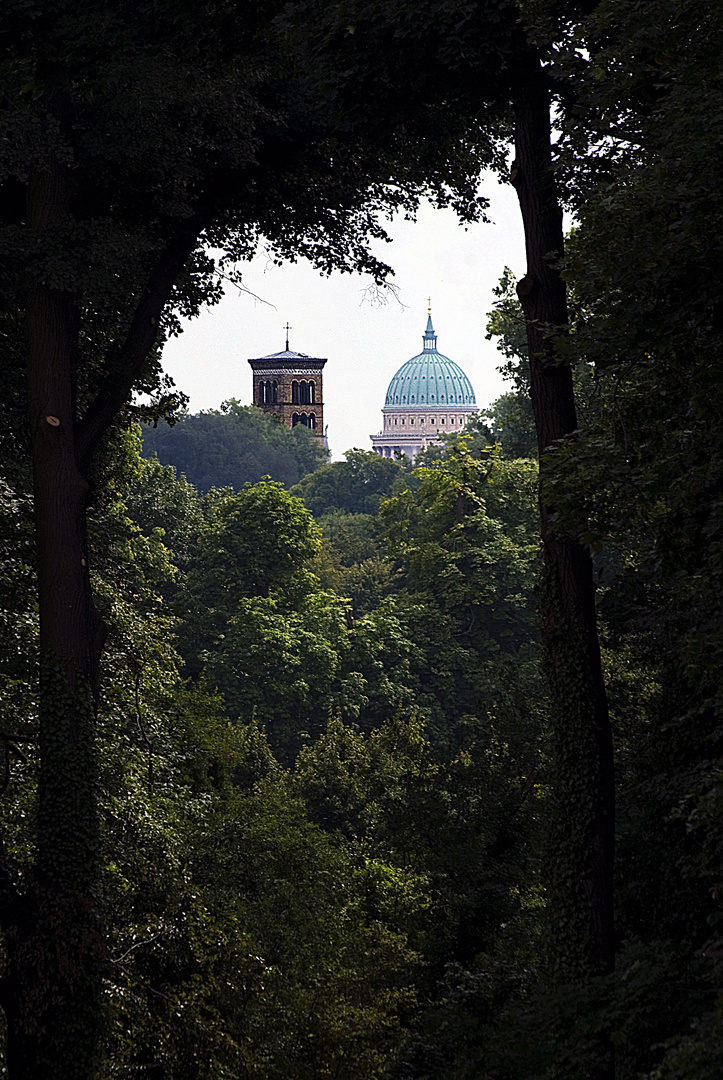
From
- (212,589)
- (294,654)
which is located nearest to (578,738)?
(294,654)

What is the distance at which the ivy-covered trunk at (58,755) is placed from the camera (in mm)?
11383

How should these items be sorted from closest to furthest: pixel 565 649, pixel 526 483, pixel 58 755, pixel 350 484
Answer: pixel 565 649 < pixel 58 755 < pixel 526 483 < pixel 350 484

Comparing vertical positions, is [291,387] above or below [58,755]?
above

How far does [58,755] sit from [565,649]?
5144mm

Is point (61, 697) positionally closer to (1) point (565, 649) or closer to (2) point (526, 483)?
(1) point (565, 649)

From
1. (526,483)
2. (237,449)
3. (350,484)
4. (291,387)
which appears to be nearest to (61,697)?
(526,483)

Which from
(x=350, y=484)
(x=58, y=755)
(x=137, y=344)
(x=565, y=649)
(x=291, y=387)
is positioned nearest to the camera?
(x=565, y=649)

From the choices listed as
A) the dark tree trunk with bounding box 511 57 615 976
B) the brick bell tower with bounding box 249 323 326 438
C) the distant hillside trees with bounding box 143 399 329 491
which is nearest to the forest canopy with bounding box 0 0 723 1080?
the dark tree trunk with bounding box 511 57 615 976

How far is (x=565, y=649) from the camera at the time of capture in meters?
11.1

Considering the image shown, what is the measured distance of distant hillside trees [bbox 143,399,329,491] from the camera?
125 m

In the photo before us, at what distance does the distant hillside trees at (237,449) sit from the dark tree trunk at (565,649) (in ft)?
367

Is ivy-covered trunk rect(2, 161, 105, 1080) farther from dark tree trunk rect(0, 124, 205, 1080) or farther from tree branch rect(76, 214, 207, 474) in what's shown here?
tree branch rect(76, 214, 207, 474)

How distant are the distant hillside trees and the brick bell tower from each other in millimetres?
2730

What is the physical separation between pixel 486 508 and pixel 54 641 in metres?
33.1
